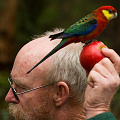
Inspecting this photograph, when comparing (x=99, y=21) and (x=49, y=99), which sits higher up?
(x=99, y=21)

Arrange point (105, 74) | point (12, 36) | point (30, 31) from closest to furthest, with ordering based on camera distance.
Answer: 1. point (105, 74)
2. point (12, 36)
3. point (30, 31)

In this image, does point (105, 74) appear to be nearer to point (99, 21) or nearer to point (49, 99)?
point (99, 21)

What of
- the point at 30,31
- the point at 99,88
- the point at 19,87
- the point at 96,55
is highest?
the point at 96,55

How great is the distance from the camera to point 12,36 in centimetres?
838

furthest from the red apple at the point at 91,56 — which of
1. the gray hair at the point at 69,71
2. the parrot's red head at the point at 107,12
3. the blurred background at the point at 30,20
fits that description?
the blurred background at the point at 30,20

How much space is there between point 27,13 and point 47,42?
7.03m

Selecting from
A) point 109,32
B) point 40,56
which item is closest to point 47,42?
point 40,56

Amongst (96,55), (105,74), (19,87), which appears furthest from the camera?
(19,87)

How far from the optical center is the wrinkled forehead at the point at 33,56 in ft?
8.29

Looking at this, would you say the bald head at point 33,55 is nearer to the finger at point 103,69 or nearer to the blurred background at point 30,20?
the finger at point 103,69

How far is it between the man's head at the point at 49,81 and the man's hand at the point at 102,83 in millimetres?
638

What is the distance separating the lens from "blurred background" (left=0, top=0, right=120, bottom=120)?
8.15m

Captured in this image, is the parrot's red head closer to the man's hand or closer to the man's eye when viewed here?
the man's hand

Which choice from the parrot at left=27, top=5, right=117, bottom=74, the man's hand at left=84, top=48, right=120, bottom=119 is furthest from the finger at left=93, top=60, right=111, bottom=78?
the parrot at left=27, top=5, right=117, bottom=74
